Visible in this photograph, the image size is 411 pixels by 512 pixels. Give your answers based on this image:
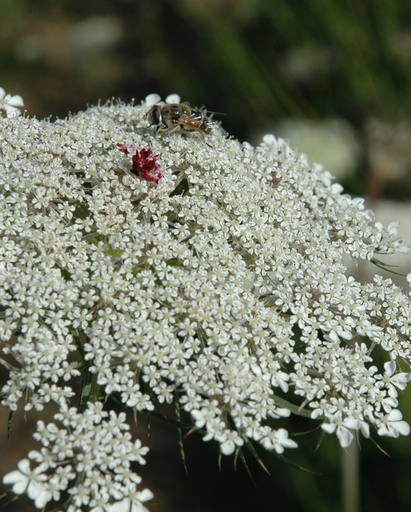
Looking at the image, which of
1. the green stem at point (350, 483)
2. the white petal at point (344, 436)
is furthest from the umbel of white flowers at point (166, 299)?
the green stem at point (350, 483)

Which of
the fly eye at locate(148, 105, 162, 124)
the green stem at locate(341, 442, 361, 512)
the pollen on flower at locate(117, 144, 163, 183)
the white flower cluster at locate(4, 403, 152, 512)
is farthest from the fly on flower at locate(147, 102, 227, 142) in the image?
the green stem at locate(341, 442, 361, 512)

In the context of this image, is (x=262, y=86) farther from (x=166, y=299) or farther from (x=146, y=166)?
(x=166, y=299)

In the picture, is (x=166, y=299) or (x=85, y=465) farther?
(x=166, y=299)

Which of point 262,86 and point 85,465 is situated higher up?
point 262,86

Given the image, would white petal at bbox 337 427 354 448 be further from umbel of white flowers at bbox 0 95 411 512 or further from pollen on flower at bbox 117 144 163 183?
pollen on flower at bbox 117 144 163 183

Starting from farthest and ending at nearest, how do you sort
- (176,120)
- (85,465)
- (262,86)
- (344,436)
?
1. (262,86)
2. (176,120)
3. (344,436)
4. (85,465)

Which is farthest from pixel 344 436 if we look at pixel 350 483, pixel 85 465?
pixel 350 483
